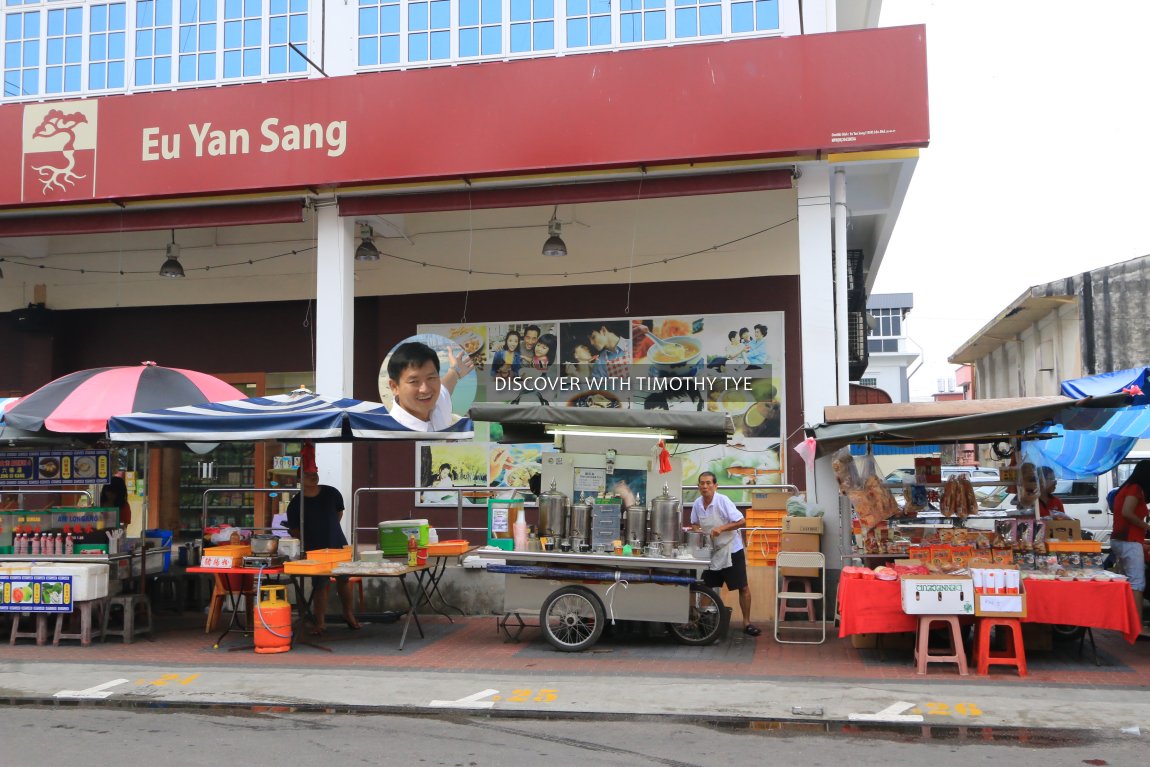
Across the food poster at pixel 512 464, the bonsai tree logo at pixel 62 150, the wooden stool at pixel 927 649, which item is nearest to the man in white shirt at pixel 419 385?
the food poster at pixel 512 464

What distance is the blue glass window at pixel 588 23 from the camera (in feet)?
47.6

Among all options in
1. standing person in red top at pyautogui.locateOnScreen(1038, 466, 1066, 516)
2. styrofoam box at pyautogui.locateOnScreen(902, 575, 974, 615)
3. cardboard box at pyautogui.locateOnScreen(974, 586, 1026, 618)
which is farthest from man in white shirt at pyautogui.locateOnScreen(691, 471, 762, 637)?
standing person in red top at pyautogui.locateOnScreen(1038, 466, 1066, 516)

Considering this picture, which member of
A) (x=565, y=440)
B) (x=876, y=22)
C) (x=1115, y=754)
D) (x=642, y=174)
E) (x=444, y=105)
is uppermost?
(x=876, y=22)

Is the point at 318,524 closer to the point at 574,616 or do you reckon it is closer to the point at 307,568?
the point at 307,568

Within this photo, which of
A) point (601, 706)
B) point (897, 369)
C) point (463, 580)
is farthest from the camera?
point (897, 369)

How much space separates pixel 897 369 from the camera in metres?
47.5

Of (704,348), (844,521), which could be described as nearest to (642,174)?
(704,348)

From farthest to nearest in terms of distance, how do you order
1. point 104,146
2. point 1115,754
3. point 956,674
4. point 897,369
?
1. point 897,369
2. point 104,146
3. point 956,674
4. point 1115,754

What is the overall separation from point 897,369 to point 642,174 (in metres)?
36.8

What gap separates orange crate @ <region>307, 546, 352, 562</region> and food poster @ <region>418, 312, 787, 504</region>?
4.98 metres

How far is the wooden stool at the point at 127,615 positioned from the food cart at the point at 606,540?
4.22 m

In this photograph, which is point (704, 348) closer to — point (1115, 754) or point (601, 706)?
point (601, 706)

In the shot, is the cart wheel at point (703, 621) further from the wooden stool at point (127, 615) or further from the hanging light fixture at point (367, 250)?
the hanging light fixture at point (367, 250)

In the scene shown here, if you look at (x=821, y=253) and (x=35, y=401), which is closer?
(x=35, y=401)
